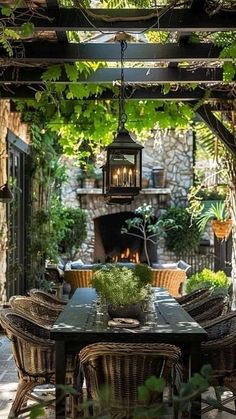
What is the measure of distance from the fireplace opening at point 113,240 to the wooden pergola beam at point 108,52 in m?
9.31

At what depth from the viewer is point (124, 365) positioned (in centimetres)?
336

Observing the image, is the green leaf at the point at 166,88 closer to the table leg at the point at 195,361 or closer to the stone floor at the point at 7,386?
the stone floor at the point at 7,386

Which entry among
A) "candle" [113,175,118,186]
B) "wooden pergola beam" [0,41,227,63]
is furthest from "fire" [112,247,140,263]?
"candle" [113,175,118,186]

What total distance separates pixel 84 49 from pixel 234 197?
10.0 feet

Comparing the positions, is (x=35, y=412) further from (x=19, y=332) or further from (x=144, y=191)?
(x=144, y=191)

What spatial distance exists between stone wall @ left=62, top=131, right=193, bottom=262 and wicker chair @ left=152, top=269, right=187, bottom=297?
10.9 feet

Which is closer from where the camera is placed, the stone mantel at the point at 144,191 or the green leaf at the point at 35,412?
the green leaf at the point at 35,412

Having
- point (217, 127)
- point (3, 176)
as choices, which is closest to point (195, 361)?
point (217, 127)

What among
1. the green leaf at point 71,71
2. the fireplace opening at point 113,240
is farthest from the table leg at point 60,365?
the fireplace opening at point 113,240

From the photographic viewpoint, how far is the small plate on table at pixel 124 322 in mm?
3719

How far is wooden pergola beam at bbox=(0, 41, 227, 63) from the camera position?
5.05 meters

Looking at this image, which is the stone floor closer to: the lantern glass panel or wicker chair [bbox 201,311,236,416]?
wicker chair [bbox 201,311,236,416]

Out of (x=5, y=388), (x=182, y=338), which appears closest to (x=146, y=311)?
(x=182, y=338)

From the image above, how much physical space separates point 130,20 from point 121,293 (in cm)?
178
